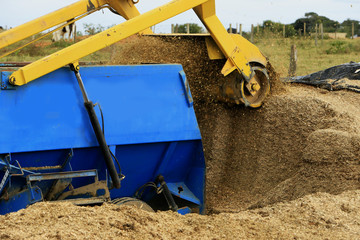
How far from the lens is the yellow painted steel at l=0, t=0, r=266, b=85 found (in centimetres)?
398

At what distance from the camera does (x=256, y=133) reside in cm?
553

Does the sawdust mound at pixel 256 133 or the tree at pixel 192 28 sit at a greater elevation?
the tree at pixel 192 28

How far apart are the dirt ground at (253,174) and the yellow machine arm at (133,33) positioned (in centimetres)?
36

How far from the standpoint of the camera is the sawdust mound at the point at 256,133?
15.9 feet

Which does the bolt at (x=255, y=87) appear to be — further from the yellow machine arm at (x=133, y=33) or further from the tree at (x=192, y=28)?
the tree at (x=192, y=28)

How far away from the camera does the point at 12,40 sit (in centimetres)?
457

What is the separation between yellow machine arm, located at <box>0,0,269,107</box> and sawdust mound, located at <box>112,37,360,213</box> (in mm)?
319

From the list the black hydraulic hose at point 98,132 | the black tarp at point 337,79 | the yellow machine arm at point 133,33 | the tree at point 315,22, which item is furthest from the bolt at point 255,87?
the tree at point 315,22

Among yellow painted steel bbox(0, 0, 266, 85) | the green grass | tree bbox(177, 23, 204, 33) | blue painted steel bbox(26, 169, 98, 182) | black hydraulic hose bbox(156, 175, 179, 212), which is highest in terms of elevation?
tree bbox(177, 23, 204, 33)

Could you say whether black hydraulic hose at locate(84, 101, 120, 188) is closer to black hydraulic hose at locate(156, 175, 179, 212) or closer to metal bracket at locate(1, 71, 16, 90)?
metal bracket at locate(1, 71, 16, 90)

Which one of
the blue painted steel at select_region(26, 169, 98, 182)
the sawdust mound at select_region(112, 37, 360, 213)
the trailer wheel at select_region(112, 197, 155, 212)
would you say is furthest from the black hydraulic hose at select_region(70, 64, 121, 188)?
the sawdust mound at select_region(112, 37, 360, 213)

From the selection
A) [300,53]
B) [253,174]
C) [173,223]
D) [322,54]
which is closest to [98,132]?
[173,223]

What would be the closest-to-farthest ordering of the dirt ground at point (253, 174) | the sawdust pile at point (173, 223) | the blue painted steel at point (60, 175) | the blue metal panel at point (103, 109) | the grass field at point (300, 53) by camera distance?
1. the sawdust pile at point (173, 223)
2. the dirt ground at point (253, 174)
3. the blue painted steel at point (60, 175)
4. the blue metal panel at point (103, 109)
5. the grass field at point (300, 53)

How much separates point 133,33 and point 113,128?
86 cm
